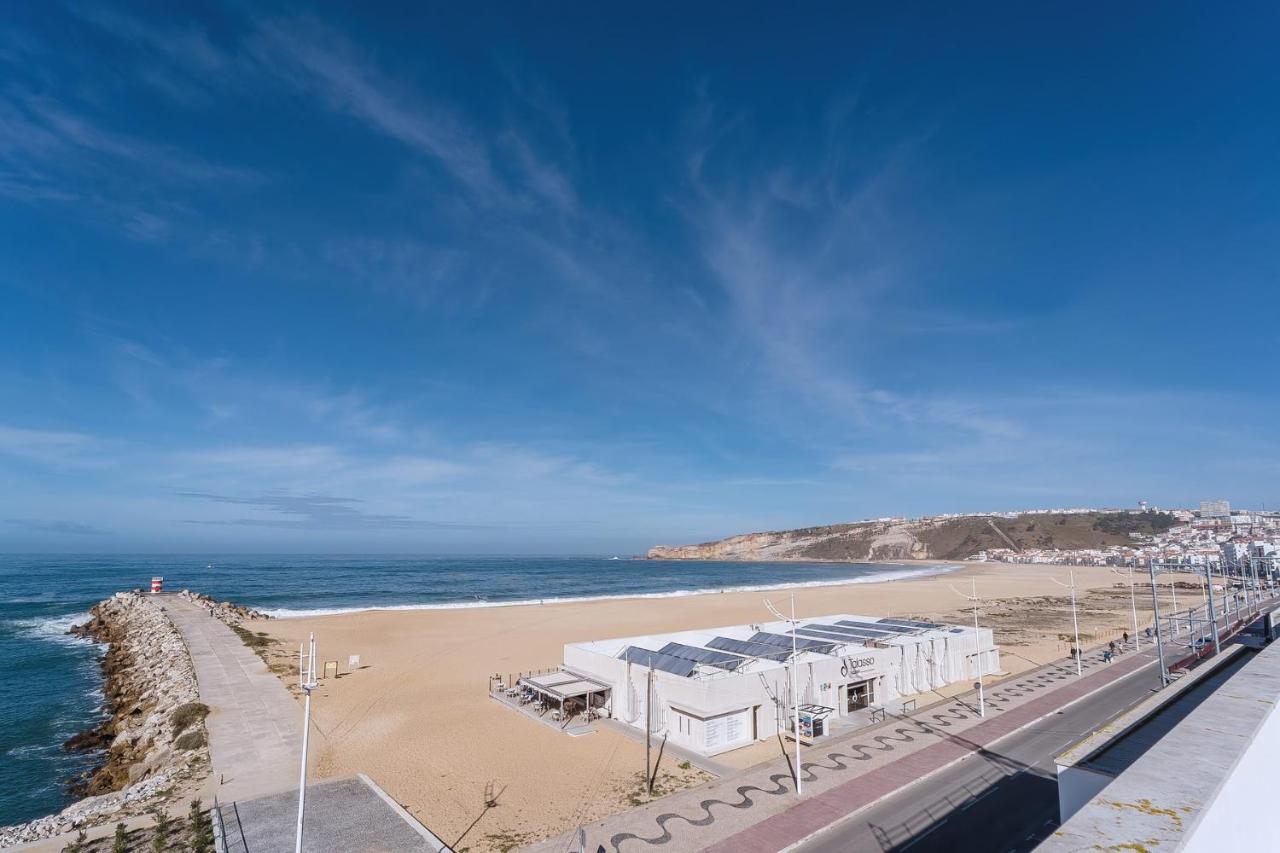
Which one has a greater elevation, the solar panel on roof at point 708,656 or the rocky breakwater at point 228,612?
the solar panel on roof at point 708,656

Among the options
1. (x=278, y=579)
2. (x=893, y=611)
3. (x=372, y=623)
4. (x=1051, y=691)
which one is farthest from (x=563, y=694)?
(x=278, y=579)

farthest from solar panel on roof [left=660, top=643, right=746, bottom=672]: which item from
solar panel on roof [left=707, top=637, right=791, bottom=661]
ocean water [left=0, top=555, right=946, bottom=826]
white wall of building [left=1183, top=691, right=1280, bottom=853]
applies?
ocean water [left=0, top=555, right=946, bottom=826]

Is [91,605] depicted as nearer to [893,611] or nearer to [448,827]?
[448,827]

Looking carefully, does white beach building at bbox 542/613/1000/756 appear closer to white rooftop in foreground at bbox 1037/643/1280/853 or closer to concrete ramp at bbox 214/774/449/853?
concrete ramp at bbox 214/774/449/853

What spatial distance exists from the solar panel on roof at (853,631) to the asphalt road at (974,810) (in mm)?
10803

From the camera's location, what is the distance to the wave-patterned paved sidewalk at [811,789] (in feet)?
59.5

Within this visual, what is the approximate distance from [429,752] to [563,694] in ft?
20.5

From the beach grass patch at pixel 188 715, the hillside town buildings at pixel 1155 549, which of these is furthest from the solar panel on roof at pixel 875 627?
the hillside town buildings at pixel 1155 549

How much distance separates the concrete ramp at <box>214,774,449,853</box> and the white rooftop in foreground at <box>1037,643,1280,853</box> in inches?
720

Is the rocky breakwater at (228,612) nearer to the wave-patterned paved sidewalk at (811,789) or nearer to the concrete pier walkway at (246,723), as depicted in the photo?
the concrete pier walkway at (246,723)

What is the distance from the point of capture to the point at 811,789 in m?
21.4

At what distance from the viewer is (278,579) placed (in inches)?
5463

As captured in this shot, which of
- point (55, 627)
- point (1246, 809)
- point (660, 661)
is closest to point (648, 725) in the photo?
point (660, 661)

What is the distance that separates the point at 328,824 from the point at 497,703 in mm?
14997
